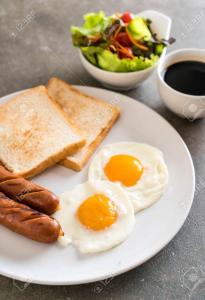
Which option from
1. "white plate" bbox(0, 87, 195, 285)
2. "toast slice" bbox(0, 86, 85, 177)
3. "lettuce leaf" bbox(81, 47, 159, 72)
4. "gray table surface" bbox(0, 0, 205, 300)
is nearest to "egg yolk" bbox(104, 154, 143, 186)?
"white plate" bbox(0, 87, 195, 285)

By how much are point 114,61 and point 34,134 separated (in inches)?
35.3

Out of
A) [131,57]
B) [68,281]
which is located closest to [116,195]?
[68,281]

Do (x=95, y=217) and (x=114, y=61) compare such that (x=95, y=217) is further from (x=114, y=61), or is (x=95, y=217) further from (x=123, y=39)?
(x=123, y=39)

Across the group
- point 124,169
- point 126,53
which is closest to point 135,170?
point 124,169

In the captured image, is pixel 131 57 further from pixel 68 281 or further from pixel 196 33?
pixel 68 281

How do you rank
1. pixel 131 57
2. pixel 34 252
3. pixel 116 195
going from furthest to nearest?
pixel 131 57 → pixel 116 195 → pixel 34 252

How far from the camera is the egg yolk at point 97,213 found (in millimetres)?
2834

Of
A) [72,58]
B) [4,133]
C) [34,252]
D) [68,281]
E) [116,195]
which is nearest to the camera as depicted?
[68,281]

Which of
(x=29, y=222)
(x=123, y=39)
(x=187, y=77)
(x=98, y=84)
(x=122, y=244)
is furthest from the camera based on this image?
(x=98, y=84)

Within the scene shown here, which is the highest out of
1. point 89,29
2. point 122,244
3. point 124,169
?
point 89,29

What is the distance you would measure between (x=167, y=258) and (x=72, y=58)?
2279 mm

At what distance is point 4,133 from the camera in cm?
343

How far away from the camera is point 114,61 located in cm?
369

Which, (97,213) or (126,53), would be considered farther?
(126,53)
